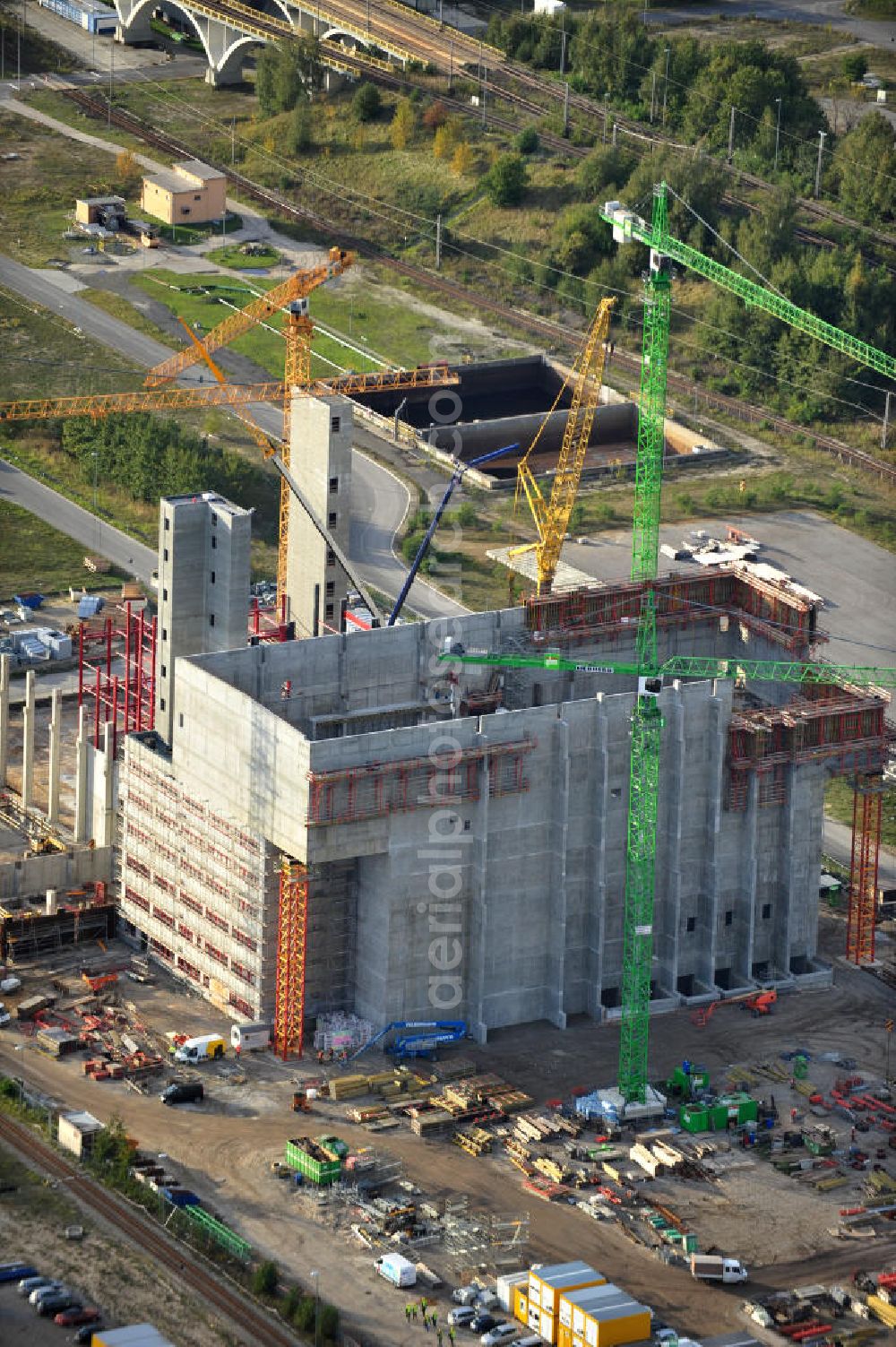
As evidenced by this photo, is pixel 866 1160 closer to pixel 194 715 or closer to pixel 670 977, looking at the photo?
pixel 670 977

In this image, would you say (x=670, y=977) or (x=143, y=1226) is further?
(x=670, y=977)

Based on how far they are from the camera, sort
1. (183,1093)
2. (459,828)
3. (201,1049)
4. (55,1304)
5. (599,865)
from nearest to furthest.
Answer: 1. (55,1304)
2. (183,1093)
3. (201,1049)
4. (459,828)
5. (599,865)

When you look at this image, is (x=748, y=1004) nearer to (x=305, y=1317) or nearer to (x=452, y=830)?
(x=452, y=830)

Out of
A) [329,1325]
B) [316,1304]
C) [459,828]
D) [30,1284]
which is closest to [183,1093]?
[459,828]

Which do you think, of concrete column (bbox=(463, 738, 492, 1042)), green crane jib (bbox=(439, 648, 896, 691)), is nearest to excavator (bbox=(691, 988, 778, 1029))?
concrete column (bbox=(463, 738, 492, 1042))

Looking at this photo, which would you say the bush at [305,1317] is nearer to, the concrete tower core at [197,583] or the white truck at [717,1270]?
the white truck at [717,1270]

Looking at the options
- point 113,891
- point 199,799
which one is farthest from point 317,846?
point 113,891

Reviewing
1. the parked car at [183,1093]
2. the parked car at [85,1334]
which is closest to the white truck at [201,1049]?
the parked car at [183,1093]
